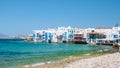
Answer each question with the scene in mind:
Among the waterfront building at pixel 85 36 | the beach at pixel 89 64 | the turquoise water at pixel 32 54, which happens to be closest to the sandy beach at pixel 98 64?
the beach at pixel 89 64

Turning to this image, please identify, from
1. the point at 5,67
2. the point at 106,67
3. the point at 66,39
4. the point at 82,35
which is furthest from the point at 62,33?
the point at 106,67

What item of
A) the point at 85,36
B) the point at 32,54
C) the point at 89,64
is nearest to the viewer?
the point at 89,64

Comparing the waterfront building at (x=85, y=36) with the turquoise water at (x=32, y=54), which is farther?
the waterfront building at (x=85, y=36)

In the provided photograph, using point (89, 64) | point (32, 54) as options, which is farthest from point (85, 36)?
point (89, 64)

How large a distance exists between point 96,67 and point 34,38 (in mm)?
129023

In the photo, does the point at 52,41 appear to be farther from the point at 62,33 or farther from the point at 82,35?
the point at 82,35

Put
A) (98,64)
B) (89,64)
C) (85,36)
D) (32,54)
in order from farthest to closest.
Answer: (85,36) < (32,54) < (89,64) < (98,64)

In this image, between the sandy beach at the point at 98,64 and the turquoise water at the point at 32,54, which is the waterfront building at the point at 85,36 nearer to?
the turquoise water at the point at 32,54

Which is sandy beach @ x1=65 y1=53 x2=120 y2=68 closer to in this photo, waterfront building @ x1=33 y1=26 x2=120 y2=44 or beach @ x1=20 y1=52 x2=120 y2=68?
beach @ x1=20 y1=52 x2=120 y2=68

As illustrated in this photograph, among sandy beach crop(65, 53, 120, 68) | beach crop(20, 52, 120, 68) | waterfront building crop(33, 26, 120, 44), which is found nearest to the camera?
sandy beach crop(65, 53, 120, 68)

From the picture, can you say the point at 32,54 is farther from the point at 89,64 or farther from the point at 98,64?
the point at 98,64

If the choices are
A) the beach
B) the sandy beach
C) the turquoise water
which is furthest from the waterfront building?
the sandy beach

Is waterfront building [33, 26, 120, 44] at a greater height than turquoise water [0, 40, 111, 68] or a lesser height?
greater

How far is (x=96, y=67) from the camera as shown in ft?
62.5
